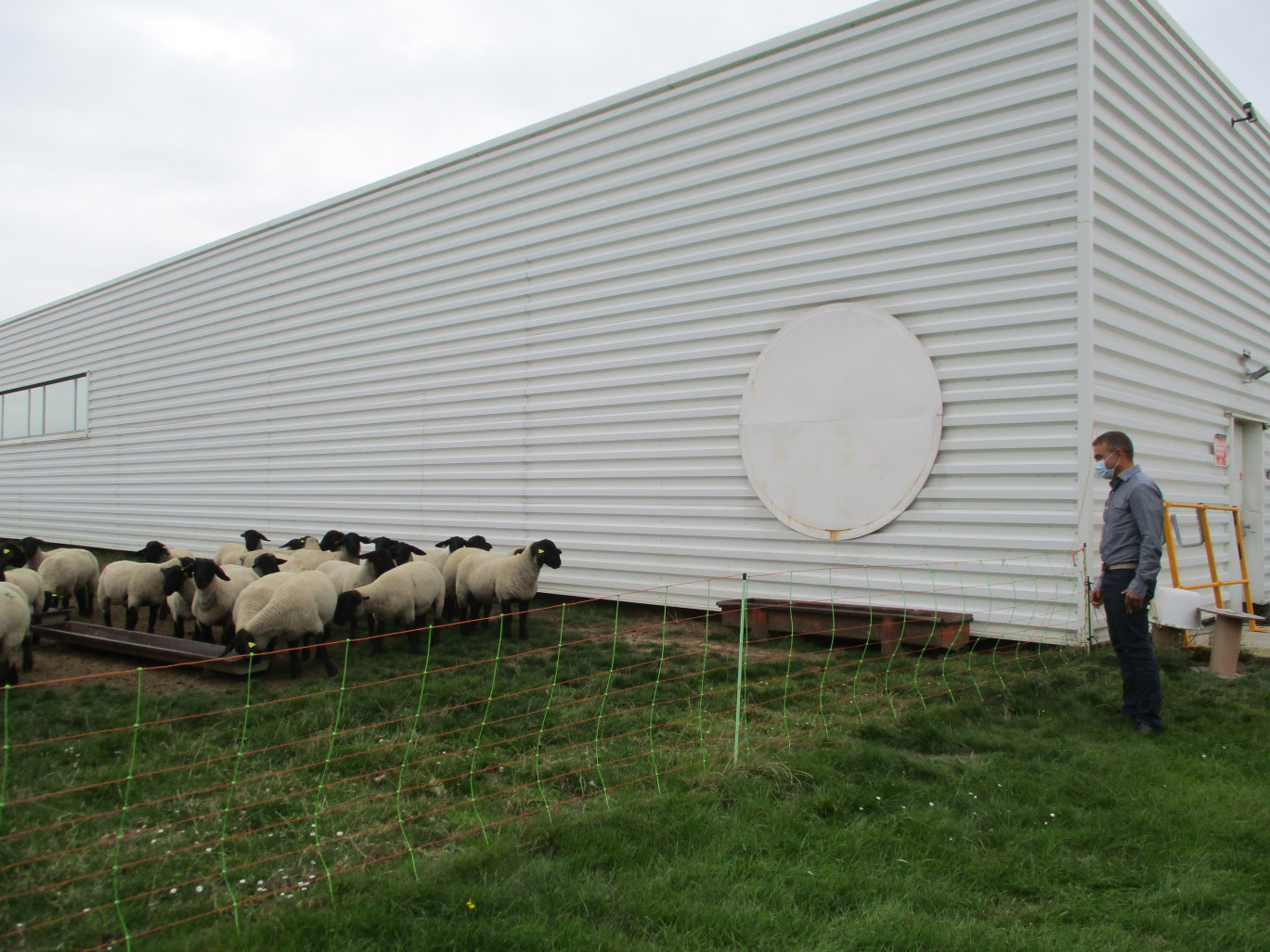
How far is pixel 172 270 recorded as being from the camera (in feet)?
54.2

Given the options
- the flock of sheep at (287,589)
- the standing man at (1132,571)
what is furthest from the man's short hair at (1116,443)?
the flock of sheep at (287,589)

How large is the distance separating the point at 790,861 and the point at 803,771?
34.7 inches

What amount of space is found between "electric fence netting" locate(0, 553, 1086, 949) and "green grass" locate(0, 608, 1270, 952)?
3 centimetres

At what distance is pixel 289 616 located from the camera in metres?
7.21

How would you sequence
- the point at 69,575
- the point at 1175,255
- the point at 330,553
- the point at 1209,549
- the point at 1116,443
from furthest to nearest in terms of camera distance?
the point at 330,553 → the point at 69,575 → the point at 1175,255 → the point at 1209,549 → the point at 1116,443

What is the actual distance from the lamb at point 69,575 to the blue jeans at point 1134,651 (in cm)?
1089

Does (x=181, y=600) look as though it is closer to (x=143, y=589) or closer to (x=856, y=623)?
(x=143, y=589)

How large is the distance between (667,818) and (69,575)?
30.7 feet

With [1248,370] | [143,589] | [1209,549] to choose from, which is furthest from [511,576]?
[1248,370]

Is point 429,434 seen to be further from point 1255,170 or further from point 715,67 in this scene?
point 1255,170

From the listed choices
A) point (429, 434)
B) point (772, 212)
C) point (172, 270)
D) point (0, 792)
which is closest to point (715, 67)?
point (772, 212)

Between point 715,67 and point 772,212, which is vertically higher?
point 715,67

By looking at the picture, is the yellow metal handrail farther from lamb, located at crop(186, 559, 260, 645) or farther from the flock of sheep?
lamb, located at crop(186, 559, 260, 645)

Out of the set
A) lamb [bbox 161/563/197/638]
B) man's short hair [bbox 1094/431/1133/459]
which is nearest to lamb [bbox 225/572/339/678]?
lamb [bbox 161/563/197/638]
